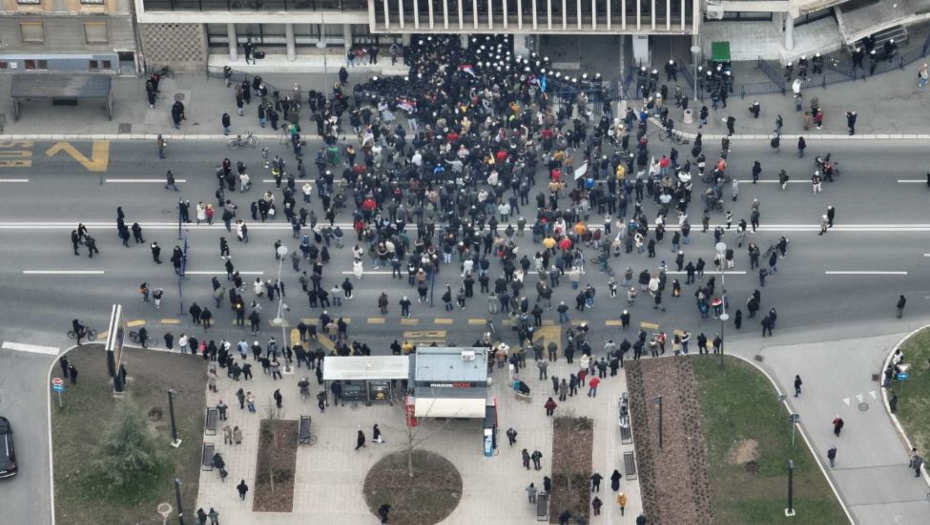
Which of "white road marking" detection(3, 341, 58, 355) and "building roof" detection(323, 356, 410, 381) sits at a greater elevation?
"white road marking" detection(3, 341, 58, 355)

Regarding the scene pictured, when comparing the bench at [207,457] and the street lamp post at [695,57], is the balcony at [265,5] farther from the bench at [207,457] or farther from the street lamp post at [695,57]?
the bench at [207,457]

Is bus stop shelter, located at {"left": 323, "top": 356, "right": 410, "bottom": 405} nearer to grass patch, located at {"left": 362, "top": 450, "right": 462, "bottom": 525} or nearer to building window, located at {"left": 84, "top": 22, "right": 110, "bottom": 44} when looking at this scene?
grass patch, located at {"left": 362, "top": 450, "right": 462, "bottom": 525}

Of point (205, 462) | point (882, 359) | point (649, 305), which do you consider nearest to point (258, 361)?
point (205, 462)

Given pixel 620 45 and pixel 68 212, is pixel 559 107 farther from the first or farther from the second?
pixel 68 212

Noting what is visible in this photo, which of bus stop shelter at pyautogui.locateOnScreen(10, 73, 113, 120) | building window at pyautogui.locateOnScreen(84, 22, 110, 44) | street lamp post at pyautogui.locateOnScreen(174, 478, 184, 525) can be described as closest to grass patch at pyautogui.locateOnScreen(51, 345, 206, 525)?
street lamp post at pyautogui.locateOnScreen(174, 478, 184, 525)

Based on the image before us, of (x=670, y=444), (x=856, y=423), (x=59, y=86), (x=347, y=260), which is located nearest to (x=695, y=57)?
(x=347, y=260)

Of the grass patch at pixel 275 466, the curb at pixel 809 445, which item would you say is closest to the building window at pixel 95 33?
the grass patch at pixel 275 466

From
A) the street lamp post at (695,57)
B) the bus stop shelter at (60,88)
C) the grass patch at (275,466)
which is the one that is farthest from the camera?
the street lamp post at (695,57)
